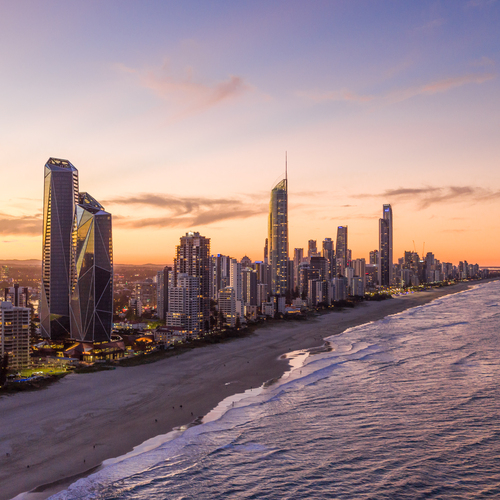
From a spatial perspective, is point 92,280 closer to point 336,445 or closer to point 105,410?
point 105,410

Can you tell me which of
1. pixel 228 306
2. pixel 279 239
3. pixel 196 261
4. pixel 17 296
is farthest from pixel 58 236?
pixel 279 239

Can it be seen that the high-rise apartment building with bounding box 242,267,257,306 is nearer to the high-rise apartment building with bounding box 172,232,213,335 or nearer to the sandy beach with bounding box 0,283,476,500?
the high-rise apartment building with bounding box 172,232,213,335

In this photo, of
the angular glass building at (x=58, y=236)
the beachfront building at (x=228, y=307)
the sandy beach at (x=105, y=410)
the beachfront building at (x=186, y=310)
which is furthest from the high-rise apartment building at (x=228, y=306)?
the angular glass building at (x=58, y=236)

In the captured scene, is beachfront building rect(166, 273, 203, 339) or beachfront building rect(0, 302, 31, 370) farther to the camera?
beachfront building rect(166, 273, 203, 339)

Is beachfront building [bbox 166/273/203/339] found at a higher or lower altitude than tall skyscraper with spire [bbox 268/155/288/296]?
lower

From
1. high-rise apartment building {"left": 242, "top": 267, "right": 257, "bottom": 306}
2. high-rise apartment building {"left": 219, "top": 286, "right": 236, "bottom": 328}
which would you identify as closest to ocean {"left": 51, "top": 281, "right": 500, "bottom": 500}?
high-rise apartment building {"left": 219, "top": 286, "right": 236, "bottom": 328}

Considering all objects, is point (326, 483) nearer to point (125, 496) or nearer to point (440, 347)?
point (125, 496)

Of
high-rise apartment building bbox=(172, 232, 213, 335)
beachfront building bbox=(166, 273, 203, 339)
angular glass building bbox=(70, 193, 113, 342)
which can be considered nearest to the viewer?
angular glass building bbox=(70, 193, 113, 342)

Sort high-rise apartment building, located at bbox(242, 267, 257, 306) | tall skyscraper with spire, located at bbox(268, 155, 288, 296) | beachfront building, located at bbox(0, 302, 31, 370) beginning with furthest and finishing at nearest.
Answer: tall skyscraper with spire, located at bbox(268, 155, 288, 296), high-rise apartment building, located at bbox(242, 267, 257, 306), beachfront building, located at bbox(0, 302, 31, 370)
